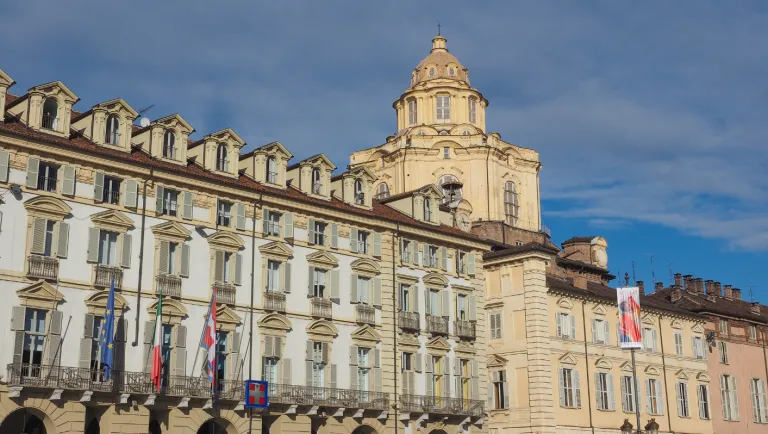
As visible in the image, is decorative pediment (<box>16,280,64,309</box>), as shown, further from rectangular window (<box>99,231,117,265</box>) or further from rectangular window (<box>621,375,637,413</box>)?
rectangular window (<box>621,375,637,413</box>)

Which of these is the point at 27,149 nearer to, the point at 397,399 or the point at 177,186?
the point at 177,186

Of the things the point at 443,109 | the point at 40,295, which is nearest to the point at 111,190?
the point at 40,295

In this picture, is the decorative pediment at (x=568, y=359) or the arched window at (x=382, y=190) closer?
the decorative pediment at (x=568, y=359)

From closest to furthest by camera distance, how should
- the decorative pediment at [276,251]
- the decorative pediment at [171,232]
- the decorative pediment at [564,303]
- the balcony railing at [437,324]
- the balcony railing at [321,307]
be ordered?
the decorative pediment at [171,232]
the decorative pediment at [276,251]
the balcony railing at [321,307]
the balcony railing at [437,324]
the decorative pediment at [564,303]

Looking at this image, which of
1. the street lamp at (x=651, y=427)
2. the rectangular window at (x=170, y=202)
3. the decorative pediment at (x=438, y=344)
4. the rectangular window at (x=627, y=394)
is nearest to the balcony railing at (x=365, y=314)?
the decorative pediment at (x=438, y=344)

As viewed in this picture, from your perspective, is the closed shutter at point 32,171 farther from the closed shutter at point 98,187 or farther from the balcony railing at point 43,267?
the balcony railing at point 43,267

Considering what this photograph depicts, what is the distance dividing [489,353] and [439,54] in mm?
44141

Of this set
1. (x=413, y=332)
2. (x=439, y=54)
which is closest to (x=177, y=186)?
(x=413, y=332)

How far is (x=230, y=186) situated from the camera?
2100 inches

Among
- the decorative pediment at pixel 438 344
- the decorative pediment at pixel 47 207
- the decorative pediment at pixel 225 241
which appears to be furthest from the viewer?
the decorative pediment at pixel 438 344

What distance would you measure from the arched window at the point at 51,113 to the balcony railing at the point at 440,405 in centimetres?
2465

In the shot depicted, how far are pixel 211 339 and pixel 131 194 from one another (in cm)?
803

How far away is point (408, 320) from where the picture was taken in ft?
198

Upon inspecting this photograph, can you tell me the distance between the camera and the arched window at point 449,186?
83094mm
